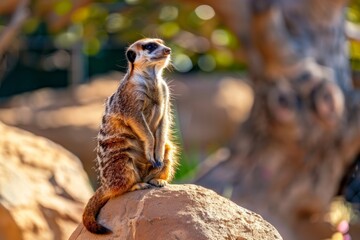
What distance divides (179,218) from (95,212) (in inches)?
17.8

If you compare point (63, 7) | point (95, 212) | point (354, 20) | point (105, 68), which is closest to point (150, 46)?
point (95, 212)

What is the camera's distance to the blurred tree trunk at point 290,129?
7.49 meters

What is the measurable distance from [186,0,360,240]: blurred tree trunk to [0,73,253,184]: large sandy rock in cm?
327

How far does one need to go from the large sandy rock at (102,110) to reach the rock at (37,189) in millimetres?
4576

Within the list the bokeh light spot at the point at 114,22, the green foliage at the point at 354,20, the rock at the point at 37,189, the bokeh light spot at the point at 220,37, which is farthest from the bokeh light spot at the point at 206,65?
the rock at the point at 37,189

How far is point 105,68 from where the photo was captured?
15.5m

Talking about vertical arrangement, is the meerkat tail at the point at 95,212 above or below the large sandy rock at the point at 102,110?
above

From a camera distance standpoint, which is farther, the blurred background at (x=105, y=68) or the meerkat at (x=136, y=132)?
the blurred background at (x=105, y=68)

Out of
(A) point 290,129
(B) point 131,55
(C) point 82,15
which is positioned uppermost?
(B) point 131,55

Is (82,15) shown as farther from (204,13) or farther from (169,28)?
(204,13)

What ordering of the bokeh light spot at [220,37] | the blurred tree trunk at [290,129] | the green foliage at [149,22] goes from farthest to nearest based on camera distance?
1. the bokeh light spot at [220,37]
2. the green foliage at [149,22]
3. the blurred tree trunk at [290,129]

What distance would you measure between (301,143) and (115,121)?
3.65m

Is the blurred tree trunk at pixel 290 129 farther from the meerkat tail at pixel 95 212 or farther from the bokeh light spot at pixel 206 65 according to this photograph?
the bokeh light spot at pixel 206 65

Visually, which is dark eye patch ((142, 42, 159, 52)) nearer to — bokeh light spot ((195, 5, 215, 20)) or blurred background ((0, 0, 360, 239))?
blurred background ((0, 0, 360, 239))
